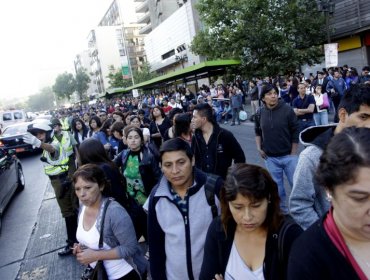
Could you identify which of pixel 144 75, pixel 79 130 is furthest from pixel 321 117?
pixel 144 75

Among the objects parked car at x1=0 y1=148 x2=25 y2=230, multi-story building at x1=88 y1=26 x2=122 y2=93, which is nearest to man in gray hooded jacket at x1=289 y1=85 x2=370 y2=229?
parked car at x1=0 y1=148 x2=25 y2=230

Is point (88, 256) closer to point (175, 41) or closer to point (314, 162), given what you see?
point (314, 162)

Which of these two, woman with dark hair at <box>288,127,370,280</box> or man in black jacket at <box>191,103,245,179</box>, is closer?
woman with dark hair at <box>288,127,370,280</box>

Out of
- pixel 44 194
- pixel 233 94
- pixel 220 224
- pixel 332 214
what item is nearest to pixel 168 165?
pixel 220 224

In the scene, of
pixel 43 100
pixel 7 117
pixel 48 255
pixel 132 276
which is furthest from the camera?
pixel 43 100

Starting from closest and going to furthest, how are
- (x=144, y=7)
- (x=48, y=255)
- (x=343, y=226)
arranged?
(x=343, y=226), (x=48, y=255), (x=144, y=7)

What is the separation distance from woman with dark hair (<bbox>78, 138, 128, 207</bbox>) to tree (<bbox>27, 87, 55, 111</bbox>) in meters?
146

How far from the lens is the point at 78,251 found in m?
2.72

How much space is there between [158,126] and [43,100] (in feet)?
479

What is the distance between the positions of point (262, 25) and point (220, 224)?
55.1ft

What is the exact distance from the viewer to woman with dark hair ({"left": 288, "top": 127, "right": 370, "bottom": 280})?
114 centimetres

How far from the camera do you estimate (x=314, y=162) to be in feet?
6.62

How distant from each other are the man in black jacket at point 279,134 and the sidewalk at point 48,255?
3.01m

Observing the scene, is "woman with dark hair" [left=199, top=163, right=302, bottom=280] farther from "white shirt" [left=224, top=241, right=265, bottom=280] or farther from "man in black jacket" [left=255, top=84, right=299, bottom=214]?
"man in black jacket" [left=255, top=84, right=299, bottom=214]
